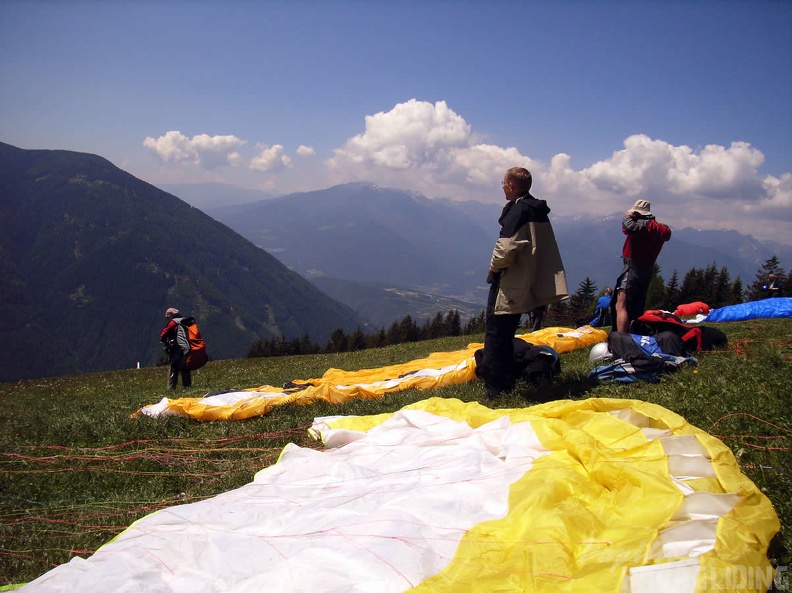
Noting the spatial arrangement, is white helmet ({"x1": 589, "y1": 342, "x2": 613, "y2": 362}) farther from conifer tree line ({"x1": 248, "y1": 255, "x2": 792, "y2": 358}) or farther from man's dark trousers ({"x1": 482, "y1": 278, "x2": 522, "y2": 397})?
conifer tree line ({"x1": 248, "y1": 255, "x2": 792, "y2": 358})

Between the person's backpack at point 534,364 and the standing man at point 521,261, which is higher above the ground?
the standing man at point 521,261

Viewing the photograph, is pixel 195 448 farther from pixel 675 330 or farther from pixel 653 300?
pixel 653 300

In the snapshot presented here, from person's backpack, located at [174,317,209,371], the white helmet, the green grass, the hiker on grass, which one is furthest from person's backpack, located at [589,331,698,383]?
the hiker on grass

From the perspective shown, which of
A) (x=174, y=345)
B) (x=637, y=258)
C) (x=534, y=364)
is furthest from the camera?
(x=174, y=345)

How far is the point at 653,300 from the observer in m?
41.5

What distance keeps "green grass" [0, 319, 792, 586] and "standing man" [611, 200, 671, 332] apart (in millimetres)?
1222

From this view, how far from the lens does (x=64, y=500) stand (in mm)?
5395

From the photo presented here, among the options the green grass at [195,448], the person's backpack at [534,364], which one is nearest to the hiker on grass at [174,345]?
the green grass at [195,448]

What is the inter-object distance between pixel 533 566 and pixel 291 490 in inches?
93.3

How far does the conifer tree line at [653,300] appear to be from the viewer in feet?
118

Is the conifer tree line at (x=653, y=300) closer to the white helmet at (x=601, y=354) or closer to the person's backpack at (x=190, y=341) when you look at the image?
the white helmet at (x=601, y=354)

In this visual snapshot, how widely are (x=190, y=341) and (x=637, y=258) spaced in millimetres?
11422

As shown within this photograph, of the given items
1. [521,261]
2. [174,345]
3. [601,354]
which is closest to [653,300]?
[601,354]

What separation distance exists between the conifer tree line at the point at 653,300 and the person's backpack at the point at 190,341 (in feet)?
44.8
